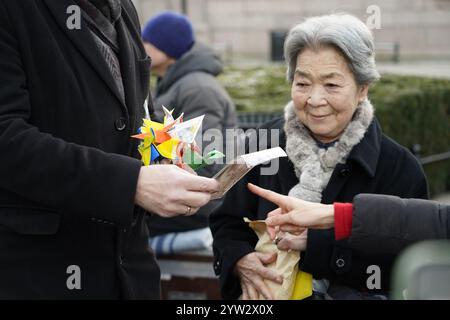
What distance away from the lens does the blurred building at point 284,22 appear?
22.1m

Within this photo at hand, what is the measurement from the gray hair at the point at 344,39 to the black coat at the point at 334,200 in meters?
0.24

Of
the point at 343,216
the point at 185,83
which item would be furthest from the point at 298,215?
the point at 185,83

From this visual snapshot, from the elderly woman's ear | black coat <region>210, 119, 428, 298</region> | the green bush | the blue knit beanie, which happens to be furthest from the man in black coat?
the green bush

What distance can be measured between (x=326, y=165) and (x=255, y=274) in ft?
1.69

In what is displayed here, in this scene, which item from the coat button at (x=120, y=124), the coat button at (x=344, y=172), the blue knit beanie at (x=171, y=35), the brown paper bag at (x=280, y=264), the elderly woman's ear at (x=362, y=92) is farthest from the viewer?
the blue knit beanie at (x=171, y=35)

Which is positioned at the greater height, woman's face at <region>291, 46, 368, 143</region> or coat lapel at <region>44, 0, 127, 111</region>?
coat lapel at <region>44, 0, 127, 111</region>

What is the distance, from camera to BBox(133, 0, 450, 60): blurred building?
22.1m

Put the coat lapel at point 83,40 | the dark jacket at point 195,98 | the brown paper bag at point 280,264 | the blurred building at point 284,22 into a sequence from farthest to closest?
the blurred building at point 284,22
the dark jacket at point 195,98
the brown paper bag at point 280,264
the coat lapel at point 83,40

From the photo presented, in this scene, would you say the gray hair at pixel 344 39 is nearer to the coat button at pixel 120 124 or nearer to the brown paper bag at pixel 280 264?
the brown paper bag at pixel 280 264

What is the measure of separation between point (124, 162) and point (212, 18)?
22.9 meters

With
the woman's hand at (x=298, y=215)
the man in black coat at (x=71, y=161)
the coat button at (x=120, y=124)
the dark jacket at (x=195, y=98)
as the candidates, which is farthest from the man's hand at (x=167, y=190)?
the dark jacket at (x=195, y=98)

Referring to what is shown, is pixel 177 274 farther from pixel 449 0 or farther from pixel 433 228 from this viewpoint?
pixel 449 0

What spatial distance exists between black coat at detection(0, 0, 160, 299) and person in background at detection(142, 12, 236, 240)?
2252 mm

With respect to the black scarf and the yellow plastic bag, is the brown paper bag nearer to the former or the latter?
the yellow plastic bag
